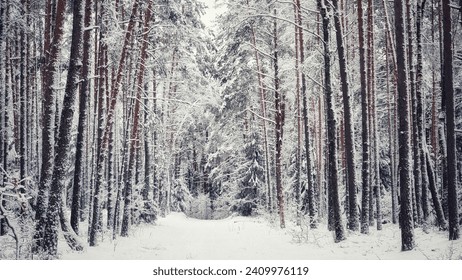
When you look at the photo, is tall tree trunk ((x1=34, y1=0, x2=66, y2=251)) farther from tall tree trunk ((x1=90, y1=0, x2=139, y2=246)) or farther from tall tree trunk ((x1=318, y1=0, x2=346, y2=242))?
tall tree trunk ((x1=318, y1=0, x2=346, y2=242))

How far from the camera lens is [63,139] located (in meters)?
7.15

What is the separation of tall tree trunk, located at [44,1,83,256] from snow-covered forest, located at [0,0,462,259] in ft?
0.08

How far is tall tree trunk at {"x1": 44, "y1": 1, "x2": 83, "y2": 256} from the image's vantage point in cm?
682

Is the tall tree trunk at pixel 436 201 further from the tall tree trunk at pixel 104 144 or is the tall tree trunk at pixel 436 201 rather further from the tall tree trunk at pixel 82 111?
the tall tree trunk at pixel 82 111

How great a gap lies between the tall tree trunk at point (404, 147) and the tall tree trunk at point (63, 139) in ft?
22.9

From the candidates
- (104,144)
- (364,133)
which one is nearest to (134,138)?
(104,144)

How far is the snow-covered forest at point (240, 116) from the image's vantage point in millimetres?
7348

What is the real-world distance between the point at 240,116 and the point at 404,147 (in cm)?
1587

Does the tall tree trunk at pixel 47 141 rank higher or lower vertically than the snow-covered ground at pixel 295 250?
higher

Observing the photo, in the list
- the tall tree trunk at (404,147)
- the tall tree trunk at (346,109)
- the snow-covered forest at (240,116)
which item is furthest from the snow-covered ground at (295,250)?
the tall tree trunk at (346,109)

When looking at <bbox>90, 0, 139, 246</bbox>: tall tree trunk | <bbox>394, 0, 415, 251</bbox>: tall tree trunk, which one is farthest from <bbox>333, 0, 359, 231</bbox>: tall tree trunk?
<bbox>90, 0, 139, 246</bbox>: tall tree trunk

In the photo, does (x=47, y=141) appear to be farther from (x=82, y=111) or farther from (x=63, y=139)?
(x=82, y=111)

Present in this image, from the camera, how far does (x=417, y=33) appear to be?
434 inches
